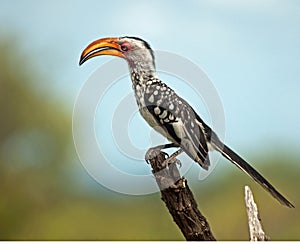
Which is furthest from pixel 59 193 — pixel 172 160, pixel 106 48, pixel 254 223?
pixel 254 223

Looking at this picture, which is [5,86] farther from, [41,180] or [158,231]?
[158,231]

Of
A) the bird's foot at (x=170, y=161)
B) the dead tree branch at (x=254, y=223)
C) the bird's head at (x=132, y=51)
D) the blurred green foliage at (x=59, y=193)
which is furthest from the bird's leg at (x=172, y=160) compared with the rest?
the blurred green foliage at (x=59, y=193)

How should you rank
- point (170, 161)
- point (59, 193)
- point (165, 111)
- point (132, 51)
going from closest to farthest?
point (170, 161), point (165, 111), point (132, 51), point (59, 193)

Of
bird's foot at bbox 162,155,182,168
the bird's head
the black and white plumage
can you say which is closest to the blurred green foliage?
the black and white plumage

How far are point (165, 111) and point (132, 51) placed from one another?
25 centimetres

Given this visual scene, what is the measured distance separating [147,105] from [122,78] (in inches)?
15.0

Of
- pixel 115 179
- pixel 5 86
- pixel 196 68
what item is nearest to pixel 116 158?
pixel 115 179

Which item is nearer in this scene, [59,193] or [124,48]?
[124,48]

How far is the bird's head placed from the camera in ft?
6.81

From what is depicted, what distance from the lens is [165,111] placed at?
6.48 ft

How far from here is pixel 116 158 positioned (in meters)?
2.39

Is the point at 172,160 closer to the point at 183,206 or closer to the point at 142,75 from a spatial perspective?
the point at 183,206

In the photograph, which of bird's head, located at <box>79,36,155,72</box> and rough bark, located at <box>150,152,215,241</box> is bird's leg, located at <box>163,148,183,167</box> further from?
bird's head, located at <box>79,36,155,72</box>

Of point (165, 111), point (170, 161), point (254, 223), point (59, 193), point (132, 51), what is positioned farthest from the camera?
point (59, 193)
